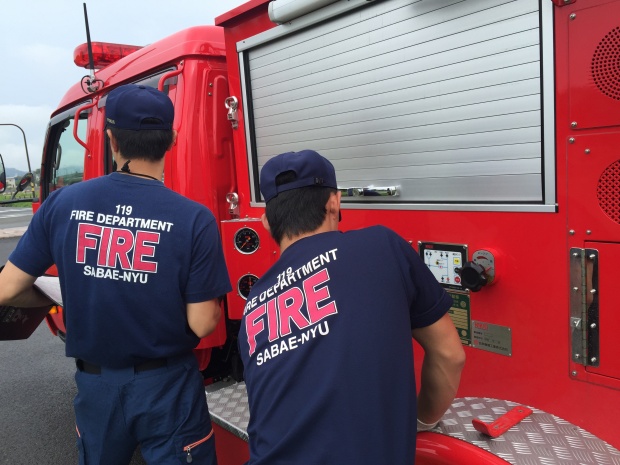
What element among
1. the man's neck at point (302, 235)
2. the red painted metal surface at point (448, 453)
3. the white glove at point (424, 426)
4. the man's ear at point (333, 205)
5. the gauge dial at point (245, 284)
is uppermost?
the man's ear at point (333, 205)

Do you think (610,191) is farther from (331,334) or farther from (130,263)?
(130,263)

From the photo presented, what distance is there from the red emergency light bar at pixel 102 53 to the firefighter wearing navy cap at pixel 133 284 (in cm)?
246

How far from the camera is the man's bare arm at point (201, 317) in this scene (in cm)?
189

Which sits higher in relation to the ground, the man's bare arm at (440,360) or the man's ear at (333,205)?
the man's ear at (333,205)

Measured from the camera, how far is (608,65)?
4.91 ft

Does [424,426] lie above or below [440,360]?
below

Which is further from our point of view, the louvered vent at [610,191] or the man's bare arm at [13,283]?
the man's bare arm at [13,283]

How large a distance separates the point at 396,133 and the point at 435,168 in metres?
0.21

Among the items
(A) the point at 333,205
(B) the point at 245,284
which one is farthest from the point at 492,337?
(B) the point at 245,284

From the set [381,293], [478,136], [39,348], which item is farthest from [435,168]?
[39,348]

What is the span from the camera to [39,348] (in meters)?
5.72

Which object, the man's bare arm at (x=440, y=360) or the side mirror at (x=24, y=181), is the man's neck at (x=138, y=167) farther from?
the side mirror at (x=24, y=181)

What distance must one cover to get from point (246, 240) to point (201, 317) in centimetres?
78

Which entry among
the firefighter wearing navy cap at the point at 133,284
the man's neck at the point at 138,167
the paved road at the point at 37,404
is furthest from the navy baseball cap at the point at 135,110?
the paved road at the point at 37,404
